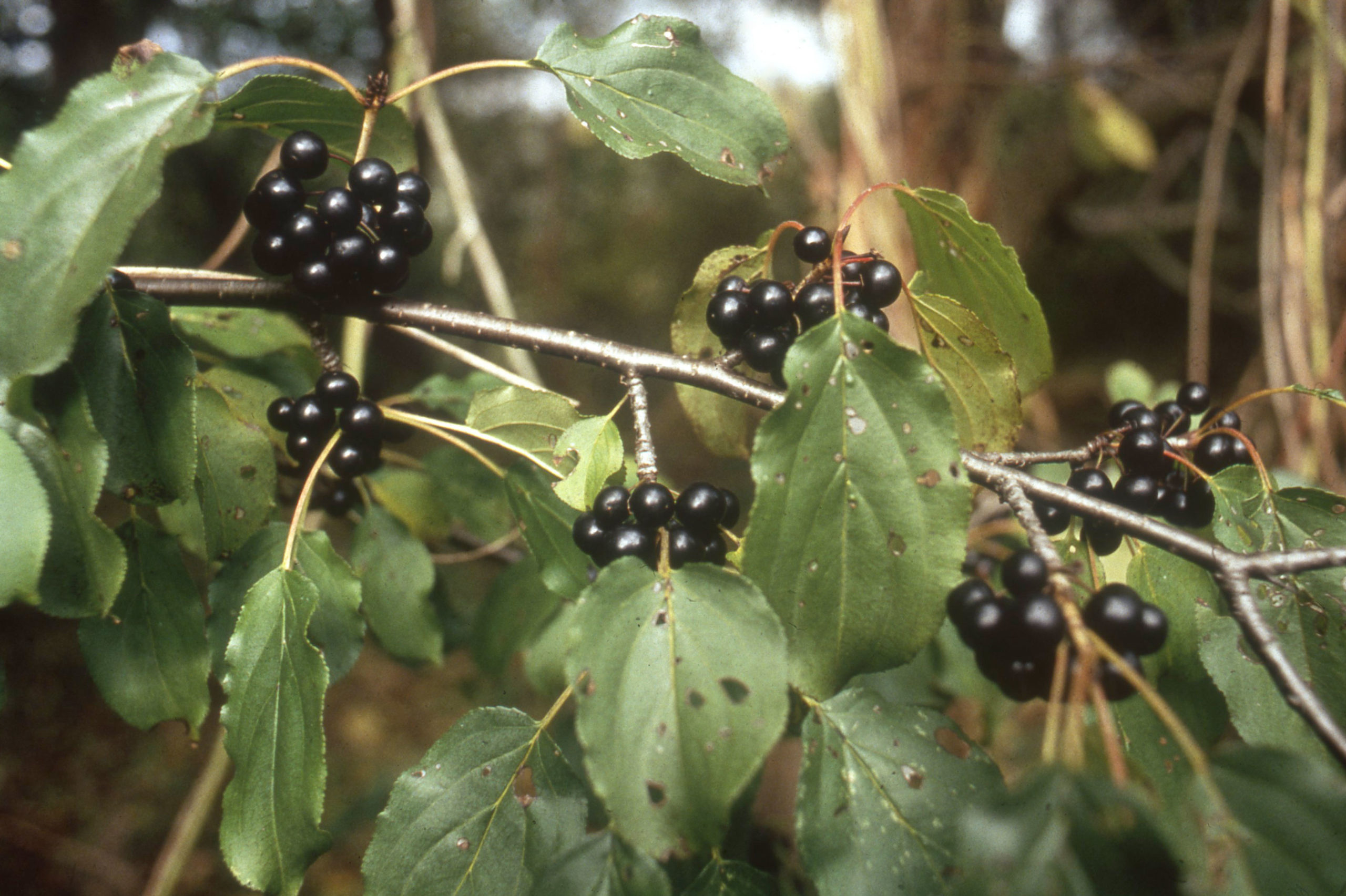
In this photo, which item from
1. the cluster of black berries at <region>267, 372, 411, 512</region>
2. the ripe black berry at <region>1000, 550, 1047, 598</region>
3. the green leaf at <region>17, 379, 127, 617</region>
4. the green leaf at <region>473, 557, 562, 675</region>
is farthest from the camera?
the green leaf at <region>473, 557, 562, 675</region>

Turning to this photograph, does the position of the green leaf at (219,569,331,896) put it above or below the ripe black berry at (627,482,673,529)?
below

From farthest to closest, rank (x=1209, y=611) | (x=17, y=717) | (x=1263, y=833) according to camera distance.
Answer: (x=17, y=717) → (x=1209, y=611) → (x=1263, y=833)

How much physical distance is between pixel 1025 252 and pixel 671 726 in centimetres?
414

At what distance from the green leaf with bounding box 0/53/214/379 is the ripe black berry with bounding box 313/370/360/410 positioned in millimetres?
287

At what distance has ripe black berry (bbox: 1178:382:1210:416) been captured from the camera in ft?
2.72

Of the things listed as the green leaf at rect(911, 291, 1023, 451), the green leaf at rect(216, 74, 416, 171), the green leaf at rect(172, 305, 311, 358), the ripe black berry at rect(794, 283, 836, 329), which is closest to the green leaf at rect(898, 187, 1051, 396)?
the green leaf at rect(911, 291, 1023, 451)

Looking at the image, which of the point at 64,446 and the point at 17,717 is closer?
the point at 64,446

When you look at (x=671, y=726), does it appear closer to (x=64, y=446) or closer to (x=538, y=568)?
(x=538, y=568)

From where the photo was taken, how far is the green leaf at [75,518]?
576mm

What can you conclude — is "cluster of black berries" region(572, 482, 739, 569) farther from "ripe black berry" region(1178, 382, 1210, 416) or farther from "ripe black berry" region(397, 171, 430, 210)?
"ripe black berry" region(1178, 382, 1210, 416)

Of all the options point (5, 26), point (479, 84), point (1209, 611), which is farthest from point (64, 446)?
point (479, 84)

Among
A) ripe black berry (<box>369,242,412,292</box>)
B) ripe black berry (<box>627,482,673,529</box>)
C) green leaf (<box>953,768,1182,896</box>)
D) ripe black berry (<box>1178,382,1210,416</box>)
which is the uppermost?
ripe black berry (<box>369,242,412,292</box>)

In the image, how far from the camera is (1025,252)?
154 inches

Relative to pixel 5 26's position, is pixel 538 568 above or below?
below
